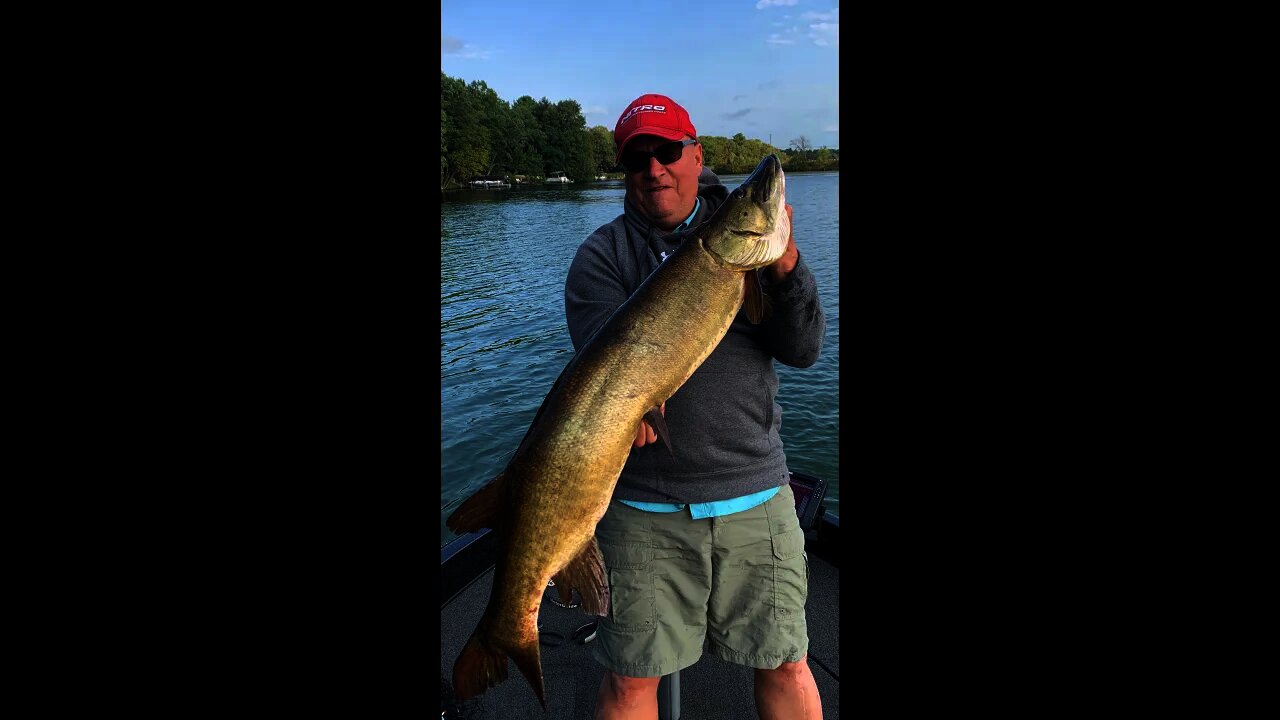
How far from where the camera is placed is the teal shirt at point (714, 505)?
2.53m

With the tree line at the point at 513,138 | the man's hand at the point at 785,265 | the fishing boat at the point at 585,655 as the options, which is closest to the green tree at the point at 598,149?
the tree line at the point at 513,138

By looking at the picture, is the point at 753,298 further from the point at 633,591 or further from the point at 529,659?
the point at 529,659

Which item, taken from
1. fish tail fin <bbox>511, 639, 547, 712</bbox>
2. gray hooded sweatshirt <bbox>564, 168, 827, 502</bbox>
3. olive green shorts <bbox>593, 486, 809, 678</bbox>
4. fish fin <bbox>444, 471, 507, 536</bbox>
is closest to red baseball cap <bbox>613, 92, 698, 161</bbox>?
gray hooded sweatshirt <bbox>564, 168, 827, 502</bbox>

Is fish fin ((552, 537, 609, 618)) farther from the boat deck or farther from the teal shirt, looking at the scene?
the boat deck

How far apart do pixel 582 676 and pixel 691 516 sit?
218cm

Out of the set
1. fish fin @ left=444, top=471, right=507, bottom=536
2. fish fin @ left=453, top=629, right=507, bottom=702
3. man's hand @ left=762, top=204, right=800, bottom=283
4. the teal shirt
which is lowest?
fish fin @ left=453, top=629, right=507, bottom=702

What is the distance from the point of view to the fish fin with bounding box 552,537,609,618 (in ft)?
7.55

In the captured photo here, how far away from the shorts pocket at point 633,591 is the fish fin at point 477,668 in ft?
1.72

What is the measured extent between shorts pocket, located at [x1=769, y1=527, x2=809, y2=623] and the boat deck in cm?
147

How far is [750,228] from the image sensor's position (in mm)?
2193

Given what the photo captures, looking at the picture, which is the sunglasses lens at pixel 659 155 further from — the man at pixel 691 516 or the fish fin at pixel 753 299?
the fish fin at pixel 753 299
